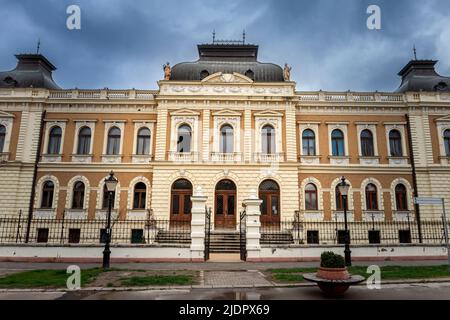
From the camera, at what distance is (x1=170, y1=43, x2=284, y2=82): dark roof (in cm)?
2611

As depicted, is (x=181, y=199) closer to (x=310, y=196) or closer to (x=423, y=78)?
(x=310, y=196)

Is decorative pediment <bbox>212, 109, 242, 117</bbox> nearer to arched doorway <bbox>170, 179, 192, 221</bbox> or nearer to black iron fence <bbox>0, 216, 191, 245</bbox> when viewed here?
arched doorway <bbox>170, 179, 192, 221</bbox>

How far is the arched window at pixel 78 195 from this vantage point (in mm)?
24250

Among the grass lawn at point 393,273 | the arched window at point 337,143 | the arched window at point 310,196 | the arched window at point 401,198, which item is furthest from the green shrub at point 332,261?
the arched window at point 401,198

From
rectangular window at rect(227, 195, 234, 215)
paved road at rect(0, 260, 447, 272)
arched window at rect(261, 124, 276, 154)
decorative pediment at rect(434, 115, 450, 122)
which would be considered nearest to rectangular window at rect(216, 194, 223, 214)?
rectangular window at rect(227, 195, 234, 215)

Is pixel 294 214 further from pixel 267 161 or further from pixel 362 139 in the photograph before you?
pixel 362 139

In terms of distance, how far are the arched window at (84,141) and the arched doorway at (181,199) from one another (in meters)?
7.69

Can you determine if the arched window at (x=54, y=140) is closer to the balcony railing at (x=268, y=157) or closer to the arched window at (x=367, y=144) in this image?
the balcony railing at (x=268, y=157)

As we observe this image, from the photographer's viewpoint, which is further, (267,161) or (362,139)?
(362,139)

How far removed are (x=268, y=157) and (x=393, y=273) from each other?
45.2ft

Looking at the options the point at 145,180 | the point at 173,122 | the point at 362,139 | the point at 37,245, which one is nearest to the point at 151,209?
the point at 145,180

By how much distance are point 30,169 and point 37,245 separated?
11.6m

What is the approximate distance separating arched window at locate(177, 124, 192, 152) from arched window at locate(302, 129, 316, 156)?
8871 millimetres

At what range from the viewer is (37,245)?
14820 mm
